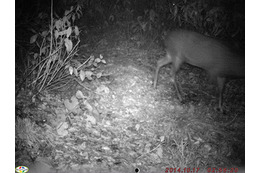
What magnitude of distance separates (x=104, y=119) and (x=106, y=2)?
1.12 meters

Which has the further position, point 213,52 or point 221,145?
point 213,52

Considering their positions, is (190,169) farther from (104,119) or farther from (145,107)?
(104,119)

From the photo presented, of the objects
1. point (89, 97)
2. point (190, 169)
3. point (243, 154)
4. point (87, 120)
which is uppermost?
point (89, 97)

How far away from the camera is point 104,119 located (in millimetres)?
2793

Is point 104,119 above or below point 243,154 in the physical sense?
above

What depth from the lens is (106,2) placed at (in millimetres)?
2777

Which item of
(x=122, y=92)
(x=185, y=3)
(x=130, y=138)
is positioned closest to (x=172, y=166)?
(x=130, y=138)

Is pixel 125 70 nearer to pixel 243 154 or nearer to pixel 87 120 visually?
pixel 87 120

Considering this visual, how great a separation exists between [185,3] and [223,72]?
2.49ft
